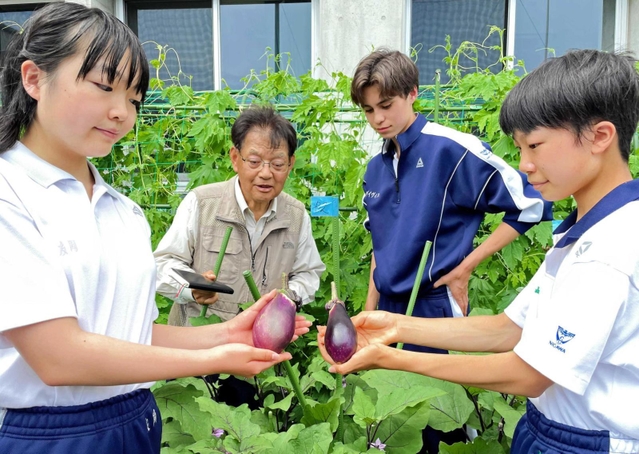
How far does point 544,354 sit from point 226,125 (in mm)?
2707

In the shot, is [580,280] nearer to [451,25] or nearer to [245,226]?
[245,226]

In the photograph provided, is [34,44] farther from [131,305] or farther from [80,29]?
[131,305]

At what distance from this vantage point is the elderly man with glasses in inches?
89.5

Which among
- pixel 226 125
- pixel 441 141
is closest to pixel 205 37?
pixel 226 125

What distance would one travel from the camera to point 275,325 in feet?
4.38

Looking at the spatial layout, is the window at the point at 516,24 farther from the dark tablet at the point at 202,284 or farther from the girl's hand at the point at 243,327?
the girl's hand at the point at 243,327

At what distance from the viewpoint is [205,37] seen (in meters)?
5.14

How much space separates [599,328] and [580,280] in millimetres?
87

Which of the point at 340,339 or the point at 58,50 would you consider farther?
the point at 340,339

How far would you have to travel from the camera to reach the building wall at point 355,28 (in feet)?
14.5

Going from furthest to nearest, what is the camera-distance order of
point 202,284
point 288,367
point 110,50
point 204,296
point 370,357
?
1. point 204,296
2. point 202,284
3. point 288,367
4. point 370,357
5. point 110,50

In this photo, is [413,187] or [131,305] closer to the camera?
[131,305]

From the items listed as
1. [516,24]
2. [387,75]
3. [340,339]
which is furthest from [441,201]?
[516,24]

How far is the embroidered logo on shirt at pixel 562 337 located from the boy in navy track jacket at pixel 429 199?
1.05 m
